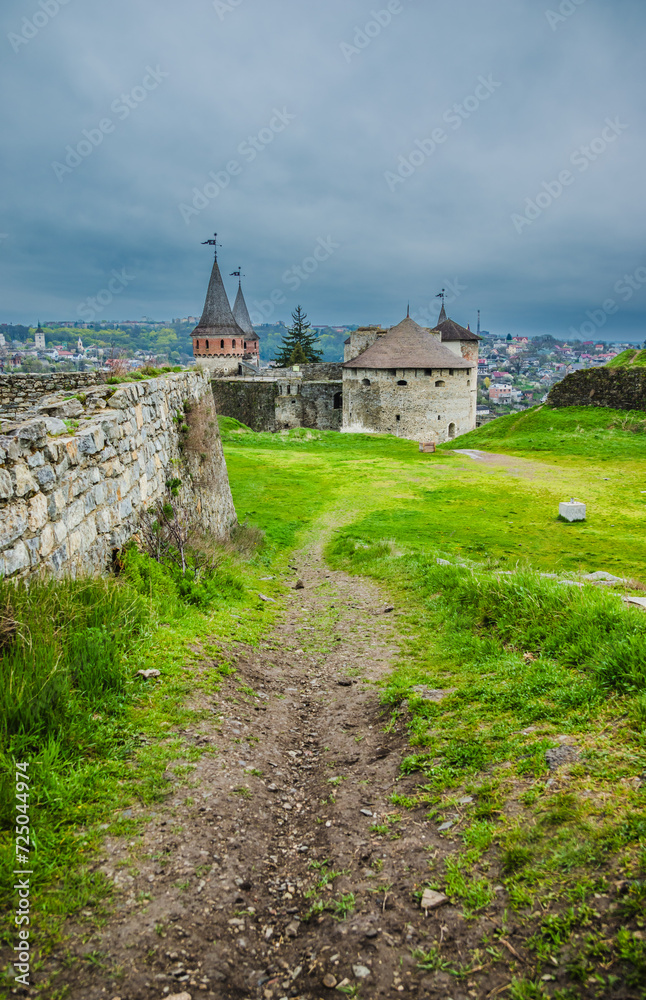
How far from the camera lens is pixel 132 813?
3139 mm

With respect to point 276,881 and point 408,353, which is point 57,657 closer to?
point 276,881

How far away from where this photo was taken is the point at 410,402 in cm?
4047

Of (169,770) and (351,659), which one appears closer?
(169,770)

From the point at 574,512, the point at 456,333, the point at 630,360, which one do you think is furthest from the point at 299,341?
the point at 574,512

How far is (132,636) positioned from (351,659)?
2.37m

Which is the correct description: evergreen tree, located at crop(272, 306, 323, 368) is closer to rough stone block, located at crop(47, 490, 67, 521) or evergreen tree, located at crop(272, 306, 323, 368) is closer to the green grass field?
the green grass field

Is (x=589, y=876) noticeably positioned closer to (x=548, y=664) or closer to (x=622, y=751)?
(x=622, y=751)

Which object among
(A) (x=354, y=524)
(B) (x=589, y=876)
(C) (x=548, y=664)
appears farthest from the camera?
(A) (x=354, y=524)

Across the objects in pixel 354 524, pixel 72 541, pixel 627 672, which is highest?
pixel 72 541

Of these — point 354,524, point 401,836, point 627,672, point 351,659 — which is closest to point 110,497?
point 351,659

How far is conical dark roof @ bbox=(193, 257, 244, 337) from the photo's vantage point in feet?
197

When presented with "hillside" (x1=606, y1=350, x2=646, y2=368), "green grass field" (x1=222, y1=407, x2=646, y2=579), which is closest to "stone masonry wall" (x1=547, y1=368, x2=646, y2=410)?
"hillside" (x1=606, y1=350, x2=646, y2=368)

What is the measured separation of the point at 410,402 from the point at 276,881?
128 ft

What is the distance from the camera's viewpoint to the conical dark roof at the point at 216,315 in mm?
59938
